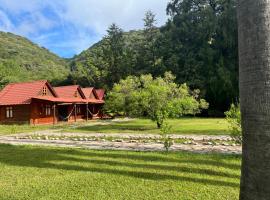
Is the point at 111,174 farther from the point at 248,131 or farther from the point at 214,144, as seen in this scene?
the point at 214,144

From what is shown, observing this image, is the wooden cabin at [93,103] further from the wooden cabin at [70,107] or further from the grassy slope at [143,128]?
the grassy slope at [143,128]

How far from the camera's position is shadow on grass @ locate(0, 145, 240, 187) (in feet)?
23.6

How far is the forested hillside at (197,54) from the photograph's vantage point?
4191cm

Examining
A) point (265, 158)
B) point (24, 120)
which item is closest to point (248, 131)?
point (265, 158)

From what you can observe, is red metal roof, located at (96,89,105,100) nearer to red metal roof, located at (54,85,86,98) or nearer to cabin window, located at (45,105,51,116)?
red metal roof, located at (54,85,86,98)

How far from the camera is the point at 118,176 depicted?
23.8 feet

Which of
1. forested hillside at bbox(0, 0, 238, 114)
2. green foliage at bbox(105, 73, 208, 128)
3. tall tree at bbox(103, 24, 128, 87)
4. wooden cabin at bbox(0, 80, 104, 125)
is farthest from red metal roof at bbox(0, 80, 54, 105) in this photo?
tall tree at bbox(103, 24, 128, 87)

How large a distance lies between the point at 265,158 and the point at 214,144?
9815 millimetres

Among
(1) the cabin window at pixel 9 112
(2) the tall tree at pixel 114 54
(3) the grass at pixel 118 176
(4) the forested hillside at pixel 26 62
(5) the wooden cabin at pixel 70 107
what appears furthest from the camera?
(4) the forested hillside at pixel 26 62

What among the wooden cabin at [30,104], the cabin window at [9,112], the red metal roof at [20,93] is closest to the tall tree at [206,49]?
the wooden cabin at [30,104]

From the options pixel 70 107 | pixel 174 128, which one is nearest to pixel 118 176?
pixel 174 128

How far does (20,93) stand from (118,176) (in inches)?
1131

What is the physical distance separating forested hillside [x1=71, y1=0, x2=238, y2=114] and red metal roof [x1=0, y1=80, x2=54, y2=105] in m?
18.0

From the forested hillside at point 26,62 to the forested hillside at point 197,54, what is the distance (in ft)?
40.0
